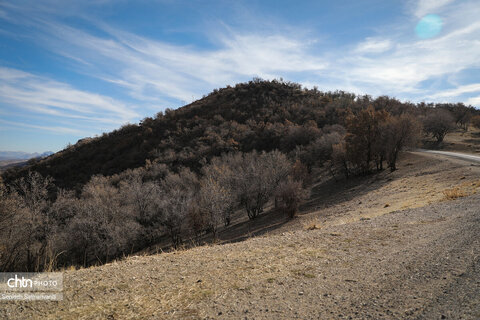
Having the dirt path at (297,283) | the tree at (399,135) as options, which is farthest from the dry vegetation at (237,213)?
the tree at (399,135)

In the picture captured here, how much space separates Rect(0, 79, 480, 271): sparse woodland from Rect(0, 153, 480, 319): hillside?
2.53 m

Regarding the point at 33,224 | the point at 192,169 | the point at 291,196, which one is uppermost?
the point at 192,169

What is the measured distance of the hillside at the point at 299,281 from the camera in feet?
12.9

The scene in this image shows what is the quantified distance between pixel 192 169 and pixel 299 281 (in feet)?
146

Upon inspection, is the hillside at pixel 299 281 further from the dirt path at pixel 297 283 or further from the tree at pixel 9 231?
the tree at pixel 9 231

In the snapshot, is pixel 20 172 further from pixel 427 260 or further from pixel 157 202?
pixel 427 260

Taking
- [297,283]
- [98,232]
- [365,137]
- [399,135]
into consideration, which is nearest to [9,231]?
[98,232]

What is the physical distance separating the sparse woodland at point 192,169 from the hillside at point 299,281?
2533mm

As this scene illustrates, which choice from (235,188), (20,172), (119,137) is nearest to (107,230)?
(235,188)

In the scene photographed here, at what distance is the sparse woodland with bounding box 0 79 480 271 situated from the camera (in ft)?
61.4

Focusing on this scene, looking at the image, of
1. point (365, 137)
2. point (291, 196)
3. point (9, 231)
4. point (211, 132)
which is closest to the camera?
point (9, 231)

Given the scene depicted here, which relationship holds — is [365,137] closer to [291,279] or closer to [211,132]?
[291,279]

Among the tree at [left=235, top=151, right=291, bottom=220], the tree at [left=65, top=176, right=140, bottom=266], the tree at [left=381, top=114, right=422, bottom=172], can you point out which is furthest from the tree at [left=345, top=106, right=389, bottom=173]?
the tree at [left=65, top=176, right=140, bottom=266]

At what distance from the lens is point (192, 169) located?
4828 cm
